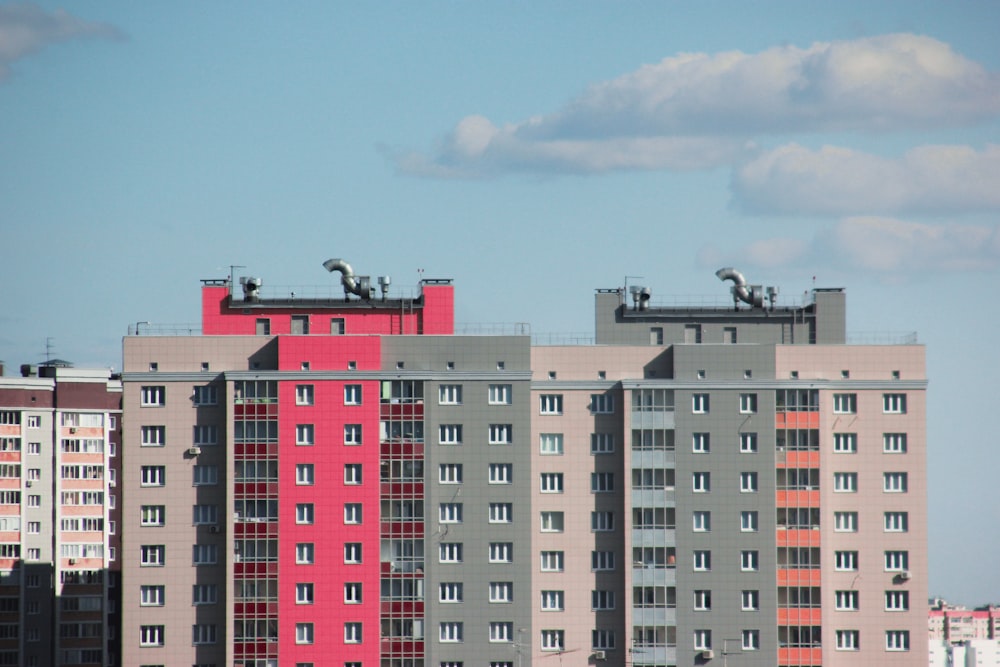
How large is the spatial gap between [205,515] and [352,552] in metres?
10.9

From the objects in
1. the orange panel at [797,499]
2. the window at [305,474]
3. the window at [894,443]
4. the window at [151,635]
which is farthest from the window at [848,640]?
the window at [151,635]

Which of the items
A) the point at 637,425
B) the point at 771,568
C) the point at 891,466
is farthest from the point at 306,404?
the point at 891,466

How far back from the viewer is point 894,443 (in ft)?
389

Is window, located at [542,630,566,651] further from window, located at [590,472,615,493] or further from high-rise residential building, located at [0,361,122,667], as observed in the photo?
high-rise residential building, located at [0,361,122,667]

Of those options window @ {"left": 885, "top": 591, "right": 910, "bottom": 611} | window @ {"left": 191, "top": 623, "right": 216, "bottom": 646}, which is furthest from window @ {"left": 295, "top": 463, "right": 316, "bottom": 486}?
window @ {"left": 885, "top": 591, "right": 910, "bottom": 611}

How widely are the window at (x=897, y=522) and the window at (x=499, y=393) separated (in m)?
28.1

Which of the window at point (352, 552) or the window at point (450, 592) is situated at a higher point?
the window at point (352, 552)

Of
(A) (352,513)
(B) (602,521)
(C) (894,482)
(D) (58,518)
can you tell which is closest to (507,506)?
(B) (602,521)

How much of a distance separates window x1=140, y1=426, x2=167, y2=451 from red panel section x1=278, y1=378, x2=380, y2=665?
8.65 m

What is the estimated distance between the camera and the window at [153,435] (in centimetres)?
11700

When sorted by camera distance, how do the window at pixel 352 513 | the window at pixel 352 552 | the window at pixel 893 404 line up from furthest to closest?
the window at pixel 893 404 → the window at pixel 352 513 → the window at pixel 352 552

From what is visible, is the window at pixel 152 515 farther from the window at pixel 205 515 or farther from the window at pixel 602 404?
the window at pixel 602 404

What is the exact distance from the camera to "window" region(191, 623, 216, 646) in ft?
381

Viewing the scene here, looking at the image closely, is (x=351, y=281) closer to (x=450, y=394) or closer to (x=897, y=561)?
(x=450, y=394)
